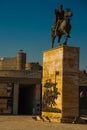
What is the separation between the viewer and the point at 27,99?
50562mm

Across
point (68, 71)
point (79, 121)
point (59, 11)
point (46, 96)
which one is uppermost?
point (59, 11)

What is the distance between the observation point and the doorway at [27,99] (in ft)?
155

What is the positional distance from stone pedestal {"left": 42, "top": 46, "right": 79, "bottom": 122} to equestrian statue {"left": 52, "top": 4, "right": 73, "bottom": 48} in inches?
54.3

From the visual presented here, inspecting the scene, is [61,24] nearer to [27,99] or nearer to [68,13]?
[68,13]

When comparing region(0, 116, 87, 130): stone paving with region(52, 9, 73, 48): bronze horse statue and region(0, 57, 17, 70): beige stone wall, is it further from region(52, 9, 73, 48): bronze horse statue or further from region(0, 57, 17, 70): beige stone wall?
region(0, 57, 17, 70): beige stone wall

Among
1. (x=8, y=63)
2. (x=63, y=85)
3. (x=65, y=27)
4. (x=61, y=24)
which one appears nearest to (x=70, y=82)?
(x=63, y=85)

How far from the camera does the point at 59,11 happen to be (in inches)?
1229

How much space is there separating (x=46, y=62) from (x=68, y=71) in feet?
11.3

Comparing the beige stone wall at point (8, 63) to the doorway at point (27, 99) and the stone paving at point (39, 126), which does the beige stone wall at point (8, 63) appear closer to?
the doorway at point (27, 99)

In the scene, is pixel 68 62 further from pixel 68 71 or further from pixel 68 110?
pixel 68 110

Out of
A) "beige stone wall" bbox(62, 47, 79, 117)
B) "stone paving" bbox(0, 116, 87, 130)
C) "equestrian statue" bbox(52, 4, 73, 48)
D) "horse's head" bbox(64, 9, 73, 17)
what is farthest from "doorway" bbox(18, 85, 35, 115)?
"stone paving" bbox(0, 116, 87, 130)

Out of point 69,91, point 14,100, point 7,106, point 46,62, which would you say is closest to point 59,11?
point 46,62

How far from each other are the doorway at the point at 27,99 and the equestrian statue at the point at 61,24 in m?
16.6

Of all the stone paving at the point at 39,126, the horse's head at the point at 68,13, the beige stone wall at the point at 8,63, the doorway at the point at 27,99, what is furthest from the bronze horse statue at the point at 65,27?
the beige stone wall at the point at 8,63
